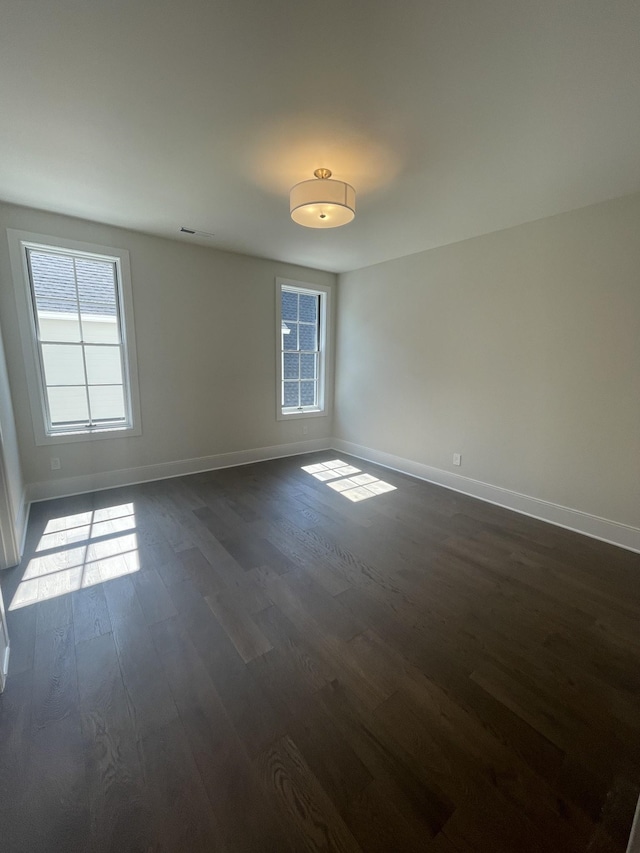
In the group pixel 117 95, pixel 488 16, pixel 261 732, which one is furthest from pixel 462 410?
pixel 117 95

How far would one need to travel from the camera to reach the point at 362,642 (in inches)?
68.6

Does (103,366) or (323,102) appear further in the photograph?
(103,366)

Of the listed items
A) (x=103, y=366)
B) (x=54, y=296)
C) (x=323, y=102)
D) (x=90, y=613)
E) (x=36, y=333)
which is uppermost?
(x=323, y=102)

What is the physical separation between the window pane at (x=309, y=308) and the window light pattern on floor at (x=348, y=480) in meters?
2.12

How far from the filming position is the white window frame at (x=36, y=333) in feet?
9.99

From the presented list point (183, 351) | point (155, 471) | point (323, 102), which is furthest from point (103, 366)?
point (323, 102)

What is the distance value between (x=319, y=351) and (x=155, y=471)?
280 centimetres

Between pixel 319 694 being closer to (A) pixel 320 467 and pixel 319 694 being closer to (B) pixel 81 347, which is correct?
(A) pixel 320 467

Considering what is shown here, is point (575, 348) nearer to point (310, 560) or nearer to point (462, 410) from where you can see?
point (462, 410)

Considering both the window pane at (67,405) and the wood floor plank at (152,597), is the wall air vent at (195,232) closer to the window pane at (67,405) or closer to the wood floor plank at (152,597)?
the window pane at (67,405)

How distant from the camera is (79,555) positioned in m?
2.48

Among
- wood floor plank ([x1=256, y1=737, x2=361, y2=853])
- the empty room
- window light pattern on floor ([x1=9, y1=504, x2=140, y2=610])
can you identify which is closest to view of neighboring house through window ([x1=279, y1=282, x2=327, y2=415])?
the empty room

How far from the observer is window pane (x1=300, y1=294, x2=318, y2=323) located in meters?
4.99

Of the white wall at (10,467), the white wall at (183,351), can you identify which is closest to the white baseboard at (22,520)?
the white wall at (10,467)
